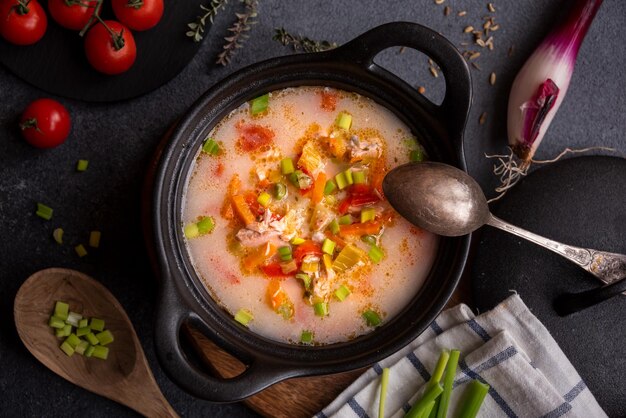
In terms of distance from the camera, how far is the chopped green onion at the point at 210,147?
1962 mm

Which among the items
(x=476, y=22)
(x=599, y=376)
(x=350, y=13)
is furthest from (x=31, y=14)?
(x=599, y=376)

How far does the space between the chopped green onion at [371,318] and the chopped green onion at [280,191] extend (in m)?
0.40

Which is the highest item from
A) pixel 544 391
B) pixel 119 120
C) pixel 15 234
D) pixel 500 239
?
pixel 500 239

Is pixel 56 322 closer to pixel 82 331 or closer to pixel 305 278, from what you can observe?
pixel 82 331

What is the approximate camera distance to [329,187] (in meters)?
1.96

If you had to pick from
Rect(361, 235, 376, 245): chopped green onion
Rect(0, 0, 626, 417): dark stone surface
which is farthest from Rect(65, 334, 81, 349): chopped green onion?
Rect(361, 235, 376, 245): chopped green onion

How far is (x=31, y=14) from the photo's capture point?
2.12 meters

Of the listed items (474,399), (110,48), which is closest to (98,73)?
(110,48)

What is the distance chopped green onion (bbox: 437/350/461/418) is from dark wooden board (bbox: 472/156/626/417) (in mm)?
199

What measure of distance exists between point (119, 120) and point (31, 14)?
40cm

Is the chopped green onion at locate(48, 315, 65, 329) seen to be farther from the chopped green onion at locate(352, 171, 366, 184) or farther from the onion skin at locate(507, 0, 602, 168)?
the onion skin at locate(507, 0, 602, 168)

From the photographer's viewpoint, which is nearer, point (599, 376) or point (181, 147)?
point (181, 147)

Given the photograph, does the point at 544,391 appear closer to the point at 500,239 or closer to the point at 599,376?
the point at 599,376

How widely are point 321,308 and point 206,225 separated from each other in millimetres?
383
